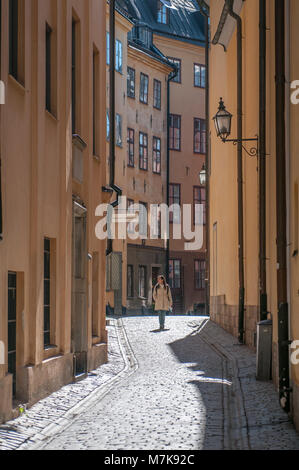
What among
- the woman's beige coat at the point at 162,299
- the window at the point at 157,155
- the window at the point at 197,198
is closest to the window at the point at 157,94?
the window at the point at 157,155

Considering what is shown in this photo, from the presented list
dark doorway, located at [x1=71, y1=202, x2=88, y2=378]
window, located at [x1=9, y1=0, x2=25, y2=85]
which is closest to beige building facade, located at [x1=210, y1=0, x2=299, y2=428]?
dark doorway, located at [x1=71, y1=202, x2=88, y2=378]

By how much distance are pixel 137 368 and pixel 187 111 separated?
1286 inches

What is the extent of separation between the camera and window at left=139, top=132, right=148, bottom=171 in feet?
139

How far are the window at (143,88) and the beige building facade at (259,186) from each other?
14130mm

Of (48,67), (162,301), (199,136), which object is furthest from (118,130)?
(48,67)

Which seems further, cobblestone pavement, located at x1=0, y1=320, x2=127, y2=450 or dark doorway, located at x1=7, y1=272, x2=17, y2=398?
dark doorway, located at x1=7, y1=272, x2=17, y2=398

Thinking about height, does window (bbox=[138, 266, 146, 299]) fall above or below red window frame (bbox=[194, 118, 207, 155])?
below

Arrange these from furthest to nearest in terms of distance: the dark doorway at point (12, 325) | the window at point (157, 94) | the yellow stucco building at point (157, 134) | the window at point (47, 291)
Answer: the window at point (157, 94), the yellow stucco building at point (157, 134), the window at point (47, 291), the dark doorway at point (12, 325)

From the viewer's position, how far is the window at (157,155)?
44125mm

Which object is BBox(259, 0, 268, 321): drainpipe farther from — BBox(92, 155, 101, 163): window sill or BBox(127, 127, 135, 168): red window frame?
BBox(127, 127, 135, 168): red window frame

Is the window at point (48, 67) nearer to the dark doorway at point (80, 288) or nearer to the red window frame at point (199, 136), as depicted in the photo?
the dark doorway at point (80, 288)

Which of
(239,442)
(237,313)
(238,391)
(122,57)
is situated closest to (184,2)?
(122,57)

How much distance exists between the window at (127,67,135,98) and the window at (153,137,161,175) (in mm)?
3370

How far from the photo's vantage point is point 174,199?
47.0 meters
